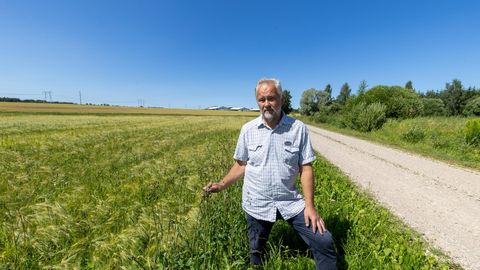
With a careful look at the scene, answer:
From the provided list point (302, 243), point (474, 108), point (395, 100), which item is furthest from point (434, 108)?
point (302, 243)

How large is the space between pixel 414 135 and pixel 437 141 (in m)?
A: 2.74

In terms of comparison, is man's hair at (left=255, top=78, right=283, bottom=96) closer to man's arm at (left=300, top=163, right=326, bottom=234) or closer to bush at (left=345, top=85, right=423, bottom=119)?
man's arm at (left=300, top=163, right=326, bottom=234)

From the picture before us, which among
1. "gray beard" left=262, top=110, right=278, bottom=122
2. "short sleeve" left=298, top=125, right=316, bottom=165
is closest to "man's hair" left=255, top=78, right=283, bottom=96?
"gray beard" left=262, top=110, right=278, bottom=122

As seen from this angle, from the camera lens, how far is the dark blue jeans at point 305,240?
260 cm

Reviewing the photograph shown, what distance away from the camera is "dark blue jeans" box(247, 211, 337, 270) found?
260cm

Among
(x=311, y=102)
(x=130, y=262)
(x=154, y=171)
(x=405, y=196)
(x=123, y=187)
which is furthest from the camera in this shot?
(x=311, y=102)

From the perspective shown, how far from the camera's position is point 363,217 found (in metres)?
5.05

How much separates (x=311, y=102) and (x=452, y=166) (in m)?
94.9

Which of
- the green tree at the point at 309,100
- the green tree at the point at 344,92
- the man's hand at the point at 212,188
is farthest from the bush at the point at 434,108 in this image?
the man's hand at the point at 212,188

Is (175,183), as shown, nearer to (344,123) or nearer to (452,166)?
(452,166)

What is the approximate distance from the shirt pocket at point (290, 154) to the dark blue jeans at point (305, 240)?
537 mm

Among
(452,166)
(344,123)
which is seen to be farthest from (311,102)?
(452,166)

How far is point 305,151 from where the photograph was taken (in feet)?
9.23

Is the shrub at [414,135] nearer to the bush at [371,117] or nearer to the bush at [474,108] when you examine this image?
Result: the bush at [371,117]
